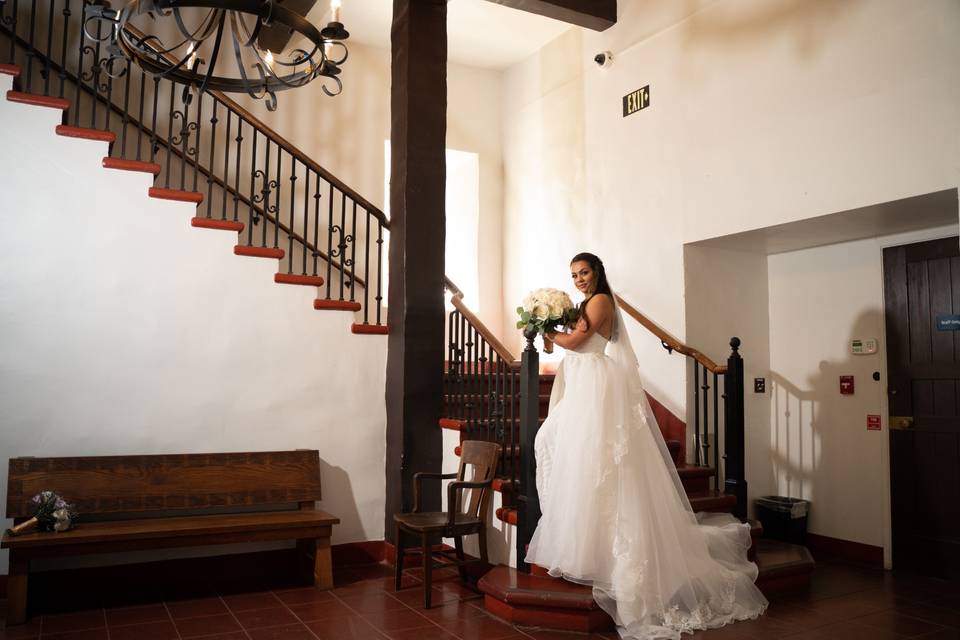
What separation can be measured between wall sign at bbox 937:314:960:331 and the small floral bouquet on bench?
227 inches

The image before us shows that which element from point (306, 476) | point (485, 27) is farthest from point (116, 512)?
point (485, 27)

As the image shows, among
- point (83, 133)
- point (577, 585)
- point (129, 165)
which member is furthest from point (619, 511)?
point (83, 133)

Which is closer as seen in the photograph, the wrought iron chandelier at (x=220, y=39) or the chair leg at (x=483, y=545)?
the wrought iron chandelier at (x=220, y=39)

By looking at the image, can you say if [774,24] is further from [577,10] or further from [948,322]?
[948,322]

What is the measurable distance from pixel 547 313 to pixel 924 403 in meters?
3.01

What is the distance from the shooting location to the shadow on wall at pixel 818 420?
223 inches

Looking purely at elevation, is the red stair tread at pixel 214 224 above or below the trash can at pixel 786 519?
above

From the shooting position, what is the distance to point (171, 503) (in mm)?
4734

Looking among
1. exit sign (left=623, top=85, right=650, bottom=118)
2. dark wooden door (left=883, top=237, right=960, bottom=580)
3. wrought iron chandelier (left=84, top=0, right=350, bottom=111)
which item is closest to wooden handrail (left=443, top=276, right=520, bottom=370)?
wrought iron chandelier (left=84, top=0, right=350, bottom=111)

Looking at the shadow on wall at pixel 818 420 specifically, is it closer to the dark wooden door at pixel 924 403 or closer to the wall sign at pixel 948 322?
the dark wooden door at pixel 924 403

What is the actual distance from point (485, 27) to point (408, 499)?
15.7 feet

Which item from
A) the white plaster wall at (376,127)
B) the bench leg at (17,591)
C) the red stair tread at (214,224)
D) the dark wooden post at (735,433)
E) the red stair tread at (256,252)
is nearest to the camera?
the bench leg at (17,591)

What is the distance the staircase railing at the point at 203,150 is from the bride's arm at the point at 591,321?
185 cm

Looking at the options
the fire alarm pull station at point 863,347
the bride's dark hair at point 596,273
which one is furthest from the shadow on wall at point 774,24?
the bride's dark hair at point 596,273
